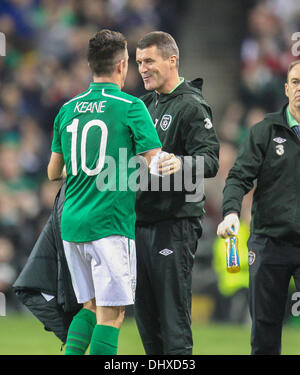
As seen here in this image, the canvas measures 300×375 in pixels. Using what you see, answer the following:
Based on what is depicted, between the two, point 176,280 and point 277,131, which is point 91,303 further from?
point 277,131

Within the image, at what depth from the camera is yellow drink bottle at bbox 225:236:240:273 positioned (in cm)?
430

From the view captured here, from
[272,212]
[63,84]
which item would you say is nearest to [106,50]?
[272,212]

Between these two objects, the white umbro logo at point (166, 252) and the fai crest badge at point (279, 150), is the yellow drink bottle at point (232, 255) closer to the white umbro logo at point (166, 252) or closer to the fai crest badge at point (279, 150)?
the white umbro logo at point (166, 252)

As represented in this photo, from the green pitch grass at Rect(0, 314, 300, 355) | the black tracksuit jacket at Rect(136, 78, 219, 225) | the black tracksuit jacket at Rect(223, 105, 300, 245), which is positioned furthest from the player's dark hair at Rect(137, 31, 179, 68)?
the green pitch grass at Rect(0, 314, 300, 355)

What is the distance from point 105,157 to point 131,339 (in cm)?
434

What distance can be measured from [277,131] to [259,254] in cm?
75

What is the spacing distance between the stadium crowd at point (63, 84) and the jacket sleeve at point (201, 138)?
15.0 feet

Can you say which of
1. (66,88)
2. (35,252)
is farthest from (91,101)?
(66,88)

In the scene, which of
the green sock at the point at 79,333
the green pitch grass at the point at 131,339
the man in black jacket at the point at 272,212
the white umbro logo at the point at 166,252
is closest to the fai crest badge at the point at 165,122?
the man in black jacket at the point at 272,212

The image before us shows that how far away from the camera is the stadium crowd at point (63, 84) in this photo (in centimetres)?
984

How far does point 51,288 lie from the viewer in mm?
4539

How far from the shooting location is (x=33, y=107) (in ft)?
37.7

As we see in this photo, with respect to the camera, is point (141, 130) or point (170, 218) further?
point (170, 218)

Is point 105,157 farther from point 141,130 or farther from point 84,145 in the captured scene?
point 141,130
